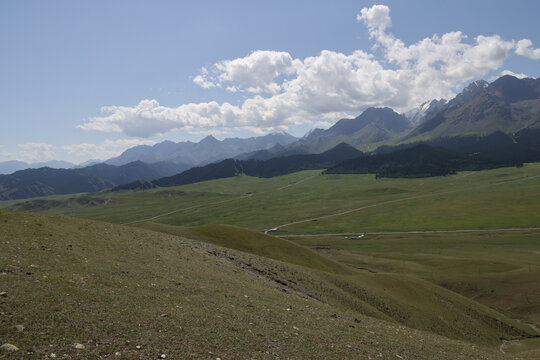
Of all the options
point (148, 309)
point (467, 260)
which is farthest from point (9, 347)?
point (467, 260)

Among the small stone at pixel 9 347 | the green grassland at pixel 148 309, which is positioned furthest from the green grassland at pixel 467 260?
the small stone at pixel 9 347

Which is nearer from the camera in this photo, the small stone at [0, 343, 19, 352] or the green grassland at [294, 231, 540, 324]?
the small stone at [0, 343, 19, 352]

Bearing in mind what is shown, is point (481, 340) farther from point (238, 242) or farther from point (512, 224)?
point (512, 224)

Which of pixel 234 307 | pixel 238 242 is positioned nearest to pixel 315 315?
pixel 234 307

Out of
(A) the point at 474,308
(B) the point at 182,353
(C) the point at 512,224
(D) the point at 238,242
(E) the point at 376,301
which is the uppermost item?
(B) the point at 182,353

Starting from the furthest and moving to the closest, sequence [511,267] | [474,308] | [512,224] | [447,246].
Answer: [512,224], [447,246], [511,267], [474,308]

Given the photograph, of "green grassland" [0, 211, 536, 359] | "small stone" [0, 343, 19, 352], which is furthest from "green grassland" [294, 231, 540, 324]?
"small stone" [0, 343, 19, 352]

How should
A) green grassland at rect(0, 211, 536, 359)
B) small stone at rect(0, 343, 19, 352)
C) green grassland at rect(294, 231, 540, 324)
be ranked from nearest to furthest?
small stone at rect(0, 343, 19, 352) < green grassland at rect(0, 211, 536, 359) < green grassland at rect(294, 231, 540, 324)

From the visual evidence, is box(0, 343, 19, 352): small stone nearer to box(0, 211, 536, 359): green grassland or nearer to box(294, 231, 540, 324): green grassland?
box(0, 211, 536, 359): green grassland

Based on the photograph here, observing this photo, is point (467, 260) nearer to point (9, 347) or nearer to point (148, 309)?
point (148, 309)

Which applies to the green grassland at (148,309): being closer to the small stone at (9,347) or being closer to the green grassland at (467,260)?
the small stone at (9,347)

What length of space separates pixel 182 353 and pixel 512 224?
200 meters

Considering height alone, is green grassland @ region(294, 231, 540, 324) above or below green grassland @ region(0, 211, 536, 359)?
below

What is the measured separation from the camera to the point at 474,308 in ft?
192
